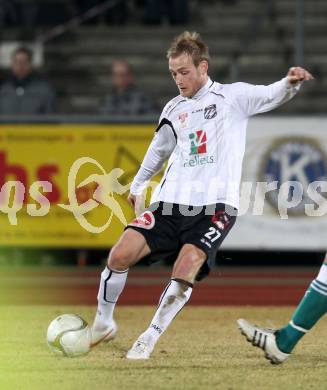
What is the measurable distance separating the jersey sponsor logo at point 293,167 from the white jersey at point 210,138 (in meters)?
5.91

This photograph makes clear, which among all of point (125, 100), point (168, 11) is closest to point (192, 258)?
point (125, 100)

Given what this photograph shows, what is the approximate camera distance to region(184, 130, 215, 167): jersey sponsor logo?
7.46 m

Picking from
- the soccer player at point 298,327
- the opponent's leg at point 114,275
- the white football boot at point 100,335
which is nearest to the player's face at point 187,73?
the opponent's leg at point 114,275

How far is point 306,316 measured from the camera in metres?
6.92

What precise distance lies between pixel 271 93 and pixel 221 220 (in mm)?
900

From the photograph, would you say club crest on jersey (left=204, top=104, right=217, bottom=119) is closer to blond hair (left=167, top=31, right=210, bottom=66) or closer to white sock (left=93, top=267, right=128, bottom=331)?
blond hair (left=167, top=31, right=210, bottom=66)

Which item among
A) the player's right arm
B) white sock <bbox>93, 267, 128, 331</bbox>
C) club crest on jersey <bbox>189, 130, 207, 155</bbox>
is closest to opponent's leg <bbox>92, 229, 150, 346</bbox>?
white sock <bbox>93, 267, 128, 331</bbox>

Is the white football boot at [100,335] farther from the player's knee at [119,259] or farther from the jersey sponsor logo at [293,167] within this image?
the jersey sponsor logo at [293,167]

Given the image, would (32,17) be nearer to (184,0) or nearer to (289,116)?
(184,0)

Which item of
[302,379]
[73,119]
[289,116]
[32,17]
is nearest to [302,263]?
[289,116]

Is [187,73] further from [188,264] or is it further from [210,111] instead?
[188,264]

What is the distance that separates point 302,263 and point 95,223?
9.07ft

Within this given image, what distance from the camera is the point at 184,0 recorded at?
17797 millimetres

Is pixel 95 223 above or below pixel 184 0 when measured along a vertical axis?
below
